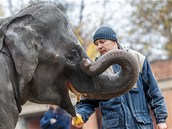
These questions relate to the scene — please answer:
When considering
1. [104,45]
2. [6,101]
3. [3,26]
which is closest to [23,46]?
[3,26]

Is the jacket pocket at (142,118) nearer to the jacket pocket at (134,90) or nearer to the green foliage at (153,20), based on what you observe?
the jacket pocket at (134,90)

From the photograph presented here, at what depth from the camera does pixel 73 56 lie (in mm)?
2475

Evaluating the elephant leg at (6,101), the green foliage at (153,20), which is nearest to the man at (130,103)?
the elephant leg at (6,101)

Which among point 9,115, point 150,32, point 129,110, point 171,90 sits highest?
point 150,32

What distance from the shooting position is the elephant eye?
8.05ft

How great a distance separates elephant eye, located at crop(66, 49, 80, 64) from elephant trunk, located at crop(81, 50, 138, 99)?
2.8 inches

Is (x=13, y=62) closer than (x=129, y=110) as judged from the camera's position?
Yes

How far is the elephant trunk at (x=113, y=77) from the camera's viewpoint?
2.52 meters

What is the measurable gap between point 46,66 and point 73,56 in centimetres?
16

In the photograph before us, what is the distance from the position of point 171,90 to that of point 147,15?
10.5 m

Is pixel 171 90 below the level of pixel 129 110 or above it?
above

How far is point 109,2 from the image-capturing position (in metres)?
25.2

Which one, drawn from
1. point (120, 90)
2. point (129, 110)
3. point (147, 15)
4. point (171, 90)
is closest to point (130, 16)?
point (147, 15)

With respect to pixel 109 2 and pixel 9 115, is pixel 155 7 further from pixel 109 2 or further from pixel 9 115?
pixel 9 115
